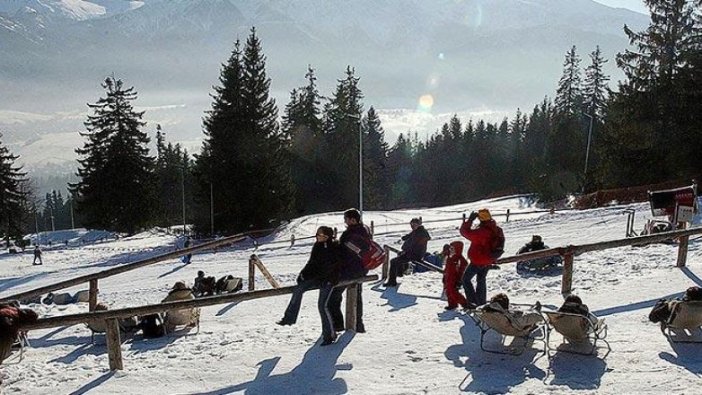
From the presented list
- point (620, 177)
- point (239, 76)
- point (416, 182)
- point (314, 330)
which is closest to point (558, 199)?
point (620, 177)

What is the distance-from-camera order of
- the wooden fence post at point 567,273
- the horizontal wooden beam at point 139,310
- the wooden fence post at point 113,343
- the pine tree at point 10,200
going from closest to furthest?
1. the horizontal wooden beam at point 139,310
2. the wooden fence post at point 113,343
3. the wooden fence post at point 567,273
4. the pine tree at point 10,200

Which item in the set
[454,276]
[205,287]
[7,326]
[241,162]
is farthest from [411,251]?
[241,162]

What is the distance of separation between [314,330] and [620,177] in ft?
107

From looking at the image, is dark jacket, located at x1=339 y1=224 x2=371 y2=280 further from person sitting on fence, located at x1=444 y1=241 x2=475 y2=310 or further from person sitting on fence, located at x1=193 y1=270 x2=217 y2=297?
person sitting on fence, located at x1=193 y1=270 x2=217 y2=297

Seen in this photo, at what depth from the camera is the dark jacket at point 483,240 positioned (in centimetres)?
924

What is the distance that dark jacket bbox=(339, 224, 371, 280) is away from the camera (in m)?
7.94

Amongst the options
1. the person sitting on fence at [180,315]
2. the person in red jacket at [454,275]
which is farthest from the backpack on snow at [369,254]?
the person sitting on fence at [180,315]

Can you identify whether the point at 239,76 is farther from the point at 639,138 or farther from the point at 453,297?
the point at 453,297

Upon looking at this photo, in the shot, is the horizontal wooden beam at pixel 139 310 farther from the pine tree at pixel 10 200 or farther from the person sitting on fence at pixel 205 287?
the pine tree at pixel 10 200

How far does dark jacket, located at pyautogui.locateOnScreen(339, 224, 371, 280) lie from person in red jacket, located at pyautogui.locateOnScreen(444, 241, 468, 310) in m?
2.68

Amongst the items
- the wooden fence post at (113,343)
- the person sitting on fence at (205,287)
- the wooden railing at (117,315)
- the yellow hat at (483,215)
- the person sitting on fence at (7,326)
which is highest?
the yellow hat at (483,215)

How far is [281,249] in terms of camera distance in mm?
25391

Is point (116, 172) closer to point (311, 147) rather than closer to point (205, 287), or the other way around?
point (311, 147)

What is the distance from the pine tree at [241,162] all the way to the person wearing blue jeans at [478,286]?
29579 mm
